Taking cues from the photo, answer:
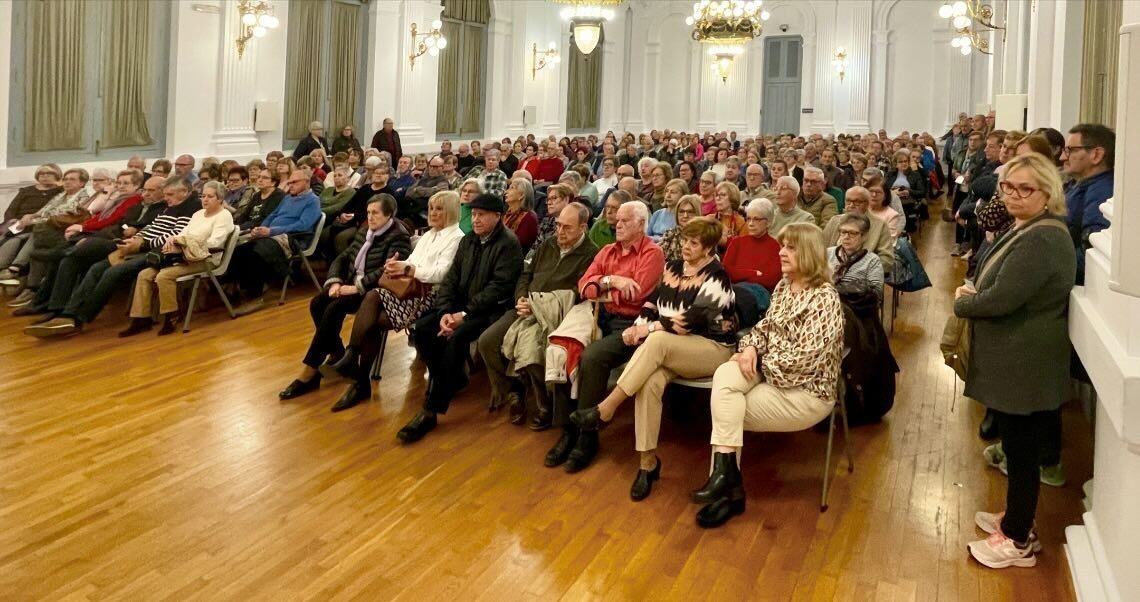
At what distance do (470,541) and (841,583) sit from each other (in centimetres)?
137

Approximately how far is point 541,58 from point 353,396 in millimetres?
14321

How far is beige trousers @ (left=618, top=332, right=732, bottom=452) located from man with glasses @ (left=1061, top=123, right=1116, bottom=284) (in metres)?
1.55

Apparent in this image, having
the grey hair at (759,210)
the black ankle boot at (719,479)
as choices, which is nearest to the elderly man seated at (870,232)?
the grey hair at (759,210)

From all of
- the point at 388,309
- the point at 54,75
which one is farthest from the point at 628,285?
the point at 54,75

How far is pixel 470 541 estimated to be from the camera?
3.54m

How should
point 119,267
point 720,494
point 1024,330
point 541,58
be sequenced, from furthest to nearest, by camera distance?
point 541,58 → point 119,267 → point 720,494 → point 1024,330

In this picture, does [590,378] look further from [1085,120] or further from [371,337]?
[1085,120]

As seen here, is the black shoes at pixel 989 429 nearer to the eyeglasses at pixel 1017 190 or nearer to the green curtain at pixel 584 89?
the eyeglasses at pixel 1017 190

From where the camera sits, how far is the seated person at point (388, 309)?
5223 mm

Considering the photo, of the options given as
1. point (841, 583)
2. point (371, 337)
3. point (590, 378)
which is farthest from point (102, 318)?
point (841, 583)

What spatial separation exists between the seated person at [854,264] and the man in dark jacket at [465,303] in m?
1.79

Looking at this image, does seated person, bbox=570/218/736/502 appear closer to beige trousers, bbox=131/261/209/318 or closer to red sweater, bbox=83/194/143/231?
beige trousers, bbox=131/261/209/318

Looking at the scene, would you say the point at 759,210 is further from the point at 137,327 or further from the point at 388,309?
the point at 137,327

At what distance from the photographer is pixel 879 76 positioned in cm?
2147
